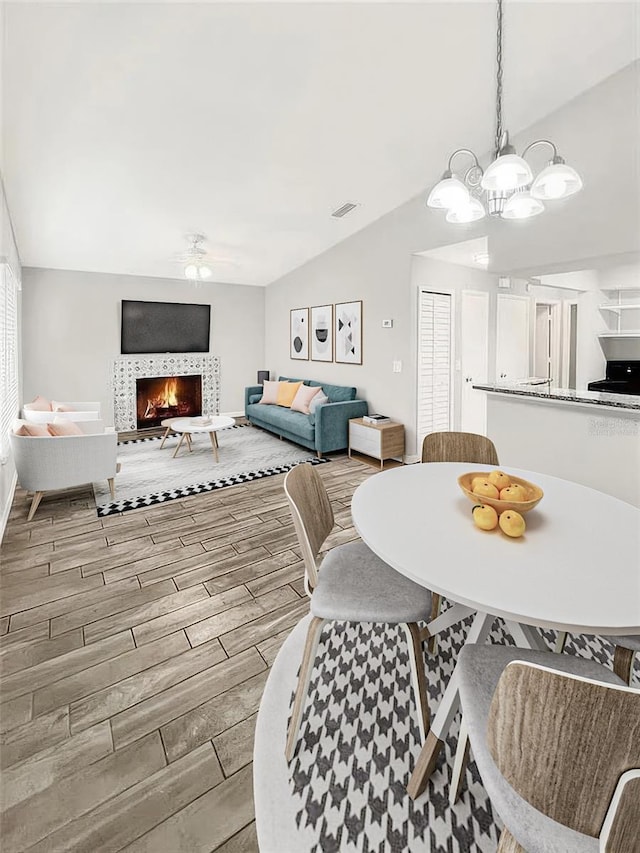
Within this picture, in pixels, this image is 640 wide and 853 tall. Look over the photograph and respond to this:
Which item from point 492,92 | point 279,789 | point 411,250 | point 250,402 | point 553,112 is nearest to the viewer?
point 279,789

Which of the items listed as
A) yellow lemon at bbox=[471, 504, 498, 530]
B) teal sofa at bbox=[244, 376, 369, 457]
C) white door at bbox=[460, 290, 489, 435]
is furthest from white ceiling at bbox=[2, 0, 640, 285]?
yellow lemon at bbox=[471, 504, 498, 530]

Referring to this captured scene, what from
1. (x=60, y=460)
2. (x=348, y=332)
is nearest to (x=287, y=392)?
(x=348, y=332)

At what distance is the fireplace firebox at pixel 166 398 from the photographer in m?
6.84

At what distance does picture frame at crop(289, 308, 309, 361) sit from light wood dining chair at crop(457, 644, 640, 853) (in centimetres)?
611

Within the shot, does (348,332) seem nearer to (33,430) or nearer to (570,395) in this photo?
(570,395)

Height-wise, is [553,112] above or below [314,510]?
above

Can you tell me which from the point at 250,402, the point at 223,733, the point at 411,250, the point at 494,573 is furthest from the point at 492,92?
the point at 250,402

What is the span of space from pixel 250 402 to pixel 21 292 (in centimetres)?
344

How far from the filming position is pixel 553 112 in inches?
130

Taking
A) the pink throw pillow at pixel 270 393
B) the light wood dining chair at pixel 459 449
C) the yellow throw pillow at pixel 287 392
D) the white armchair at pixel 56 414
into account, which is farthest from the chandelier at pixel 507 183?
the pink throw pillow at pixel 270 393

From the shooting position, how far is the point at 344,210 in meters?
4.62

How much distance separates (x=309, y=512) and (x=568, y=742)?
3.57 feet

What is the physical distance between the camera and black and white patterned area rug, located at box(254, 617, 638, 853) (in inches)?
47.9

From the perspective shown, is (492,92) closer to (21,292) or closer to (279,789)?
(279,789)
